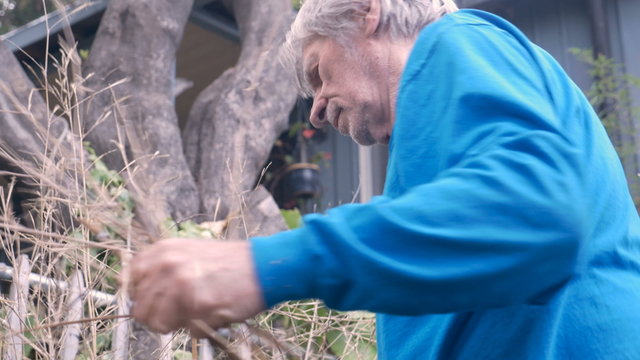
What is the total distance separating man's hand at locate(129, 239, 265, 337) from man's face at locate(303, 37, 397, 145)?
87 cm

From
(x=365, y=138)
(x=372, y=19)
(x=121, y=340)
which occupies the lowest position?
(x=121, y=340)

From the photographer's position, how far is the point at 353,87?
1.99m

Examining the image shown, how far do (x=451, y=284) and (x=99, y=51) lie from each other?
16.0 feet

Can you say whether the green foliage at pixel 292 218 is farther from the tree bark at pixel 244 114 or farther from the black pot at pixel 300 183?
the black pot at pixel 300 183

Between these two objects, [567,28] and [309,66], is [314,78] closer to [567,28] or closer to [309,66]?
[309,66]

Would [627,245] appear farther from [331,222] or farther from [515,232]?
[331,222]

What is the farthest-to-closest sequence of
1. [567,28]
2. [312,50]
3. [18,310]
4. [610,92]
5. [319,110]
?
[567,28] → [610,92] → [18,310] → [319,110] → [312,50]

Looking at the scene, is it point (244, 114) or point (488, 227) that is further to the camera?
point (244, 114)

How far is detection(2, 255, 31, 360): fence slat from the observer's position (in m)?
2.46

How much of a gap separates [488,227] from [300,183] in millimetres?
6554

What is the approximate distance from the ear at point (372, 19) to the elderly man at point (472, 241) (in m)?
0.37

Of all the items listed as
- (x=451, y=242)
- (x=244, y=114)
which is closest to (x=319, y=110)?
(x=451, y=242)

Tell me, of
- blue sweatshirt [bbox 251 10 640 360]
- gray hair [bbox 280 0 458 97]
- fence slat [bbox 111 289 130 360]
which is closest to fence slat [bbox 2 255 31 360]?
fence slat [bbox 111 289 130 360]

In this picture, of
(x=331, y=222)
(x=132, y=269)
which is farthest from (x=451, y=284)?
(x=132, y=269)
